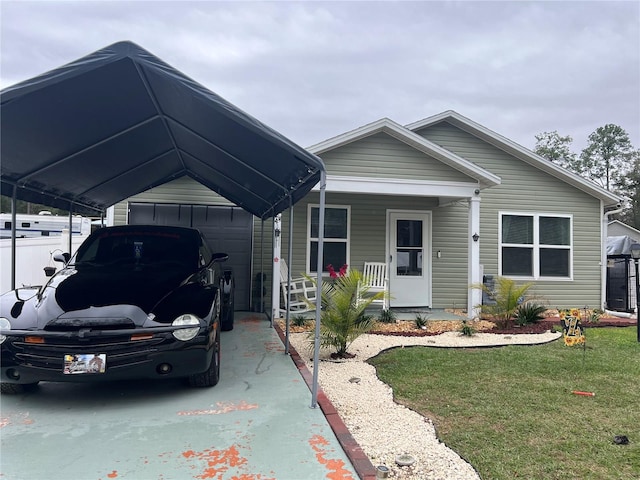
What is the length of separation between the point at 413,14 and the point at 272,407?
801 centimetres

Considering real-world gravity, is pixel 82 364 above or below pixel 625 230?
below

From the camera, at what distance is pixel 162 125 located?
5254 mm

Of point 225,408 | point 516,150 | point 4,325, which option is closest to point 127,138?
point 4,325

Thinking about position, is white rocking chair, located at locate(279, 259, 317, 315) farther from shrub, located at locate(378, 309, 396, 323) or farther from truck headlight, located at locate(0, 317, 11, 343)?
truck headlight, located at locate(0, 317, 11, 343)

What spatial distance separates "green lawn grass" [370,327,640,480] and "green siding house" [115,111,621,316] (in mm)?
3049

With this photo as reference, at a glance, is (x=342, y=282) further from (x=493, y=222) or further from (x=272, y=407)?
(x=493, y=222)

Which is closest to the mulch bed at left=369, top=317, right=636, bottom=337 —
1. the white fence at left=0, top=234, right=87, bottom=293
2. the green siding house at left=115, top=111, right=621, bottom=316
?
the green siding house at left=115, top=111, right=621, bottom=316

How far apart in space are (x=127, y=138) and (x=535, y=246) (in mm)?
9205

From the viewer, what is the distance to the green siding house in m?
8.49

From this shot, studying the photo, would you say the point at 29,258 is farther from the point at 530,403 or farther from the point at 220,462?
the point at 530,403

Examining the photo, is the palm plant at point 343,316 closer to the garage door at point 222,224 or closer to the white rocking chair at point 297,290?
the white rocking chair at point 297,290

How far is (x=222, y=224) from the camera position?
30.8 ft

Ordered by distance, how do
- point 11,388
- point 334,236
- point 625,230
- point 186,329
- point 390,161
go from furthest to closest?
point 625,230 < point 334,236 < point 390,161 < point 11,388 < point 186,329

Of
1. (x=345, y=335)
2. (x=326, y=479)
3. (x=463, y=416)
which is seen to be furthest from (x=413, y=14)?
(x=326, y=479)
